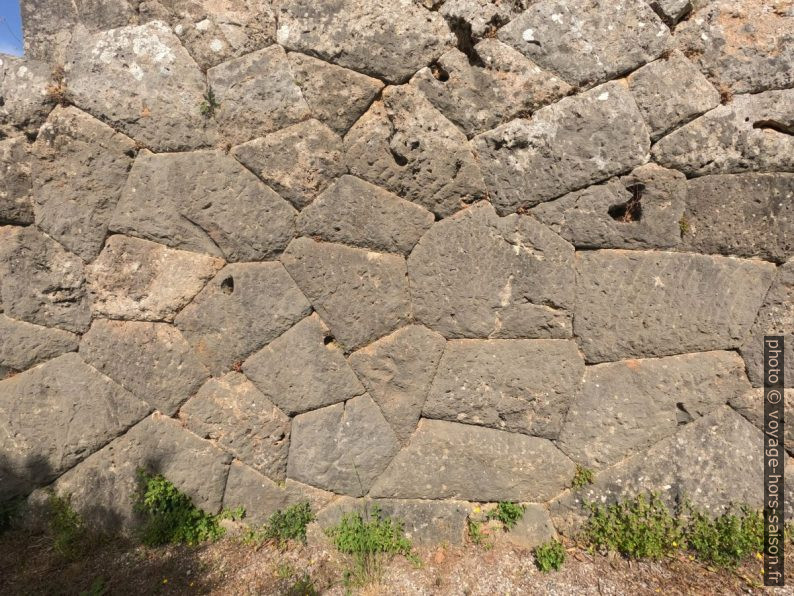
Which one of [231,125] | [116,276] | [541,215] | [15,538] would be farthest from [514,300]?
[15,538]

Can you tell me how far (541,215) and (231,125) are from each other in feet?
5.80

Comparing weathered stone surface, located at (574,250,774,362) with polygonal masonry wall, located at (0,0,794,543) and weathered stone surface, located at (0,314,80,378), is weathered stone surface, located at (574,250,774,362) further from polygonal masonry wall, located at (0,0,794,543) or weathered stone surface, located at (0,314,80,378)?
weathered stone surface, located at (0,314,80,378)

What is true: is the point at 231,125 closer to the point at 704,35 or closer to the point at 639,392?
the point at 704,35

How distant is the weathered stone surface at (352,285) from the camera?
2.45m

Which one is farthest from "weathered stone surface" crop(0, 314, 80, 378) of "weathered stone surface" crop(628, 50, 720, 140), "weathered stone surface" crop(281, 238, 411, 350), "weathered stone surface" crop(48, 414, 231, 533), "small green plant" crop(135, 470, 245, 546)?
"weathered stone surface" crop(628, 50, 720, 140)

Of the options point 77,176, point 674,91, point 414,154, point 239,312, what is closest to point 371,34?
point 414,154

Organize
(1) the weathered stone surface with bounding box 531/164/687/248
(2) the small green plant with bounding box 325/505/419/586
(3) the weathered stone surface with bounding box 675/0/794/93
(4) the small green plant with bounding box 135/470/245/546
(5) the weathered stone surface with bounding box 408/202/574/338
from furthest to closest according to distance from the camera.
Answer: (4) the small green plant with bounding box 135/470/245/546
(2) the small green plant with bounding box 325/505/419/586
(5) the weathered stone surface with bounding box 408/202/574/338
(1) the weathered stone surface with bounding box 531/164/687/248
(3) the weathered stone surface with bounding box 675/0/794/93

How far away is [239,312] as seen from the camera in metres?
2.50

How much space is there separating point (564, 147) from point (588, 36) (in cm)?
56

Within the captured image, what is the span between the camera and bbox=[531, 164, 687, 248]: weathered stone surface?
7.40 ft

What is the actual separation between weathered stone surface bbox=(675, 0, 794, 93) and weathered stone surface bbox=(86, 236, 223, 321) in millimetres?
2781

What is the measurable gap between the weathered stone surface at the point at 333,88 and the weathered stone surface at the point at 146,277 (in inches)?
41.1

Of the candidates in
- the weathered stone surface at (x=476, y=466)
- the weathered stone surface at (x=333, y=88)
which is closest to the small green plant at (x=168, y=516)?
the weathered stone surface at (x=476, y=466)

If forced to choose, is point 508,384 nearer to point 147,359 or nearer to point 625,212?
point 625,212
